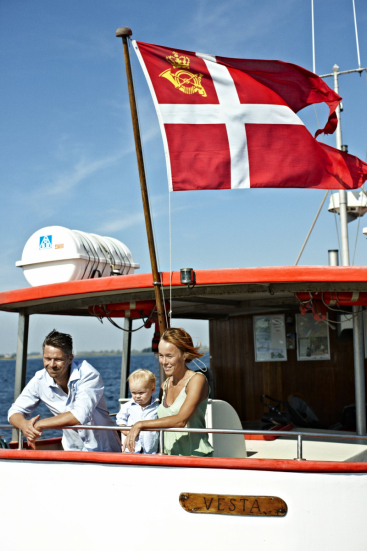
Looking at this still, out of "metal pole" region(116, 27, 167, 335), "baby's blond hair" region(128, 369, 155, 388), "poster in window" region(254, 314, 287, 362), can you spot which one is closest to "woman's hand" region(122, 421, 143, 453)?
"baby's blond hair" region(128, 369, 155, 388)

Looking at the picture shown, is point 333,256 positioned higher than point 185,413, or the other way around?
point 333,256

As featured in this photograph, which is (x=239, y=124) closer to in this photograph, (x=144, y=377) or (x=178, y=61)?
(x=178, y=61)

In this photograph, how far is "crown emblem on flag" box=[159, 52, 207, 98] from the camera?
598 cm

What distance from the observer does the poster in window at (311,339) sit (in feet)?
29.5

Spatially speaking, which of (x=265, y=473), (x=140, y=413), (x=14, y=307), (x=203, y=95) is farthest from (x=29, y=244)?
(x=265, y=473)

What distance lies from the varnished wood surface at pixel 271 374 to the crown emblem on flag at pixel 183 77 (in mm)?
4162

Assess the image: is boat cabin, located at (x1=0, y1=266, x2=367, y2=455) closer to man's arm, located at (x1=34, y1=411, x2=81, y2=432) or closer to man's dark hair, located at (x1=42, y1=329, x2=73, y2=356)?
man's dark hair, located at (x1=42, y1=329, x2=73, y2=356)

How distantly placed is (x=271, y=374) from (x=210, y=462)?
5.19 metres

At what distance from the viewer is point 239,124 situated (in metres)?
6.20

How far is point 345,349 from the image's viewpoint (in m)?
8.75

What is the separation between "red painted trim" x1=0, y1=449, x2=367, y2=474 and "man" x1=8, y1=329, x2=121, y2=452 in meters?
0.22

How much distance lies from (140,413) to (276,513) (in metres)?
1.30

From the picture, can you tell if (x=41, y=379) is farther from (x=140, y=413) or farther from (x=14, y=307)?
(x=14, y=307)

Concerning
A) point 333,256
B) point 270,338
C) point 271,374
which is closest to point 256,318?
point 270,338
